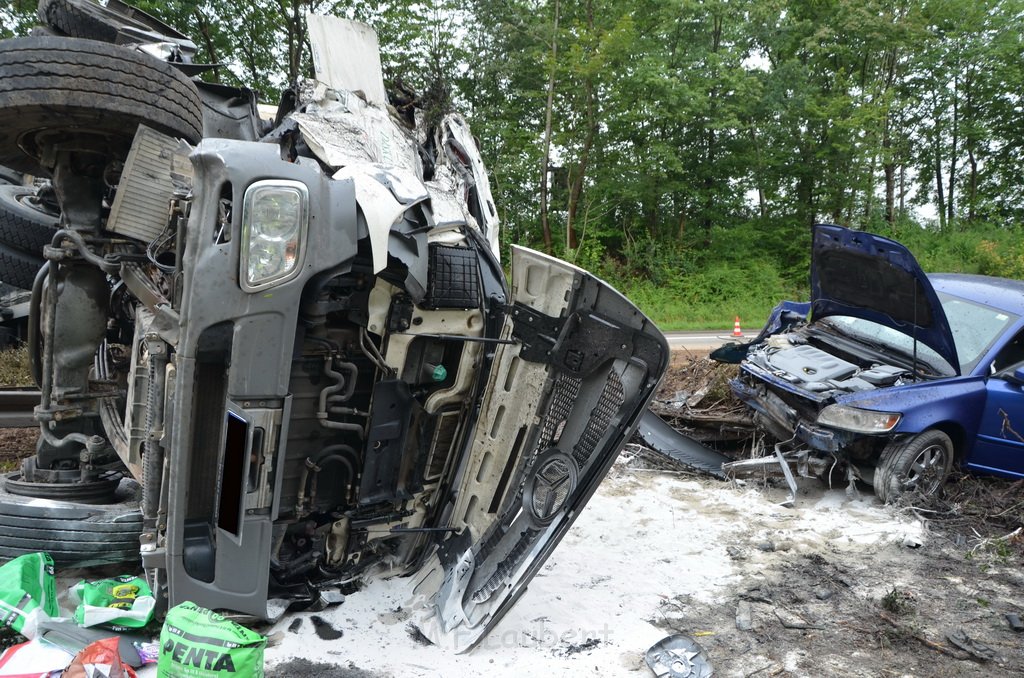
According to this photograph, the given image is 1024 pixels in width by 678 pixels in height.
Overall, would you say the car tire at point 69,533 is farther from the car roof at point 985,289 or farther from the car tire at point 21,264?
the car roof at point 985,289

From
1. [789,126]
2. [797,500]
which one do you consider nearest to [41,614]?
[797,500]

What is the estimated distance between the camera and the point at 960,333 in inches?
215

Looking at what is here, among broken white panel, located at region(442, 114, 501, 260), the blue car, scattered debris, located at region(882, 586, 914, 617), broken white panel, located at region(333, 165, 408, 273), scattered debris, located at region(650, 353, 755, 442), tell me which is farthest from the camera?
scattered debris, located at region(650, 353, 755, 442)

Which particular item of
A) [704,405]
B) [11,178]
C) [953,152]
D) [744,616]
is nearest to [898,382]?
[704,405]

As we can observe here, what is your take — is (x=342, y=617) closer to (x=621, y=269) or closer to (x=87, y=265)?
(x=87, y=265)

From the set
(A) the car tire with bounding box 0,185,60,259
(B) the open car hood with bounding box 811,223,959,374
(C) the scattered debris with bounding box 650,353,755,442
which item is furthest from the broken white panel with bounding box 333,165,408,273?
(B) the open car hood with bounding box 811,223,959,374

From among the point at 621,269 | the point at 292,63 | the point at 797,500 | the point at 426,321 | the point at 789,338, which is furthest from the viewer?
the point at 621,269

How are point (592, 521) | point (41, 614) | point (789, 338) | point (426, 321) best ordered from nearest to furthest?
1. point (41, 614)
2. point (426, 321)
3. point (592, 521)
4. point (789, 338)

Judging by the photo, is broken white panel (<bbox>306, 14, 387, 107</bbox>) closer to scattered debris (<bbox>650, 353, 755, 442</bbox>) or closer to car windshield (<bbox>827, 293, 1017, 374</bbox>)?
scattered debris (<bbox>650, 353, 755, 442</bbox>)

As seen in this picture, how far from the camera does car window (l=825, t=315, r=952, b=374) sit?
5.23 meters

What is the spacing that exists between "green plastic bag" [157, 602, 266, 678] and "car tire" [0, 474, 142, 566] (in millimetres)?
1061

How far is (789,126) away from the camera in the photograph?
19.8m

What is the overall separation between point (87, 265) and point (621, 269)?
653 inches

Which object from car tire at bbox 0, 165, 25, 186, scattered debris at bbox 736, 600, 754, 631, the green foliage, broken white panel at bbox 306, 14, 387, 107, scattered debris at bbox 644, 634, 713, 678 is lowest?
scattered debris at bbox 736, 600, 754, 631
